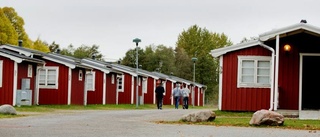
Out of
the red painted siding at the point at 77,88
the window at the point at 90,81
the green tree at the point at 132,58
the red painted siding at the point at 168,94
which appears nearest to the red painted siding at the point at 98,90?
the window at the point at 90,81

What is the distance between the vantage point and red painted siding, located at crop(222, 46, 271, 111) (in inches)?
1094

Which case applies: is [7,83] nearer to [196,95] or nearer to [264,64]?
[264,64]

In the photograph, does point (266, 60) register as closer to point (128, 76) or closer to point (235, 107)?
point (235, 107)

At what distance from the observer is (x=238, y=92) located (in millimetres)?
28031

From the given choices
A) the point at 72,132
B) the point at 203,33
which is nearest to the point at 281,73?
the point at 72,132

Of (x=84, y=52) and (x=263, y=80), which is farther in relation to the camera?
(x=84, y=52)

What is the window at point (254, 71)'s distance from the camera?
27.7m

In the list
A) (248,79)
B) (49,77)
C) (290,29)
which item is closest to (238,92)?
(248,79)

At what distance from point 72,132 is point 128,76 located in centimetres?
3599

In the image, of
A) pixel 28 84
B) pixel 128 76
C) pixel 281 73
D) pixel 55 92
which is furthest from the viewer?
pixel 128 76

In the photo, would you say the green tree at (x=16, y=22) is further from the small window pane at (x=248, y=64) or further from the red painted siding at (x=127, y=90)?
the small window pane at (x=248, y=64)

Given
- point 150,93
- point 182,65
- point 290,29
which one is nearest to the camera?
point 290,29

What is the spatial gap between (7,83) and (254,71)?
44.0 feet

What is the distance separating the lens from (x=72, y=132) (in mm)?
15430
